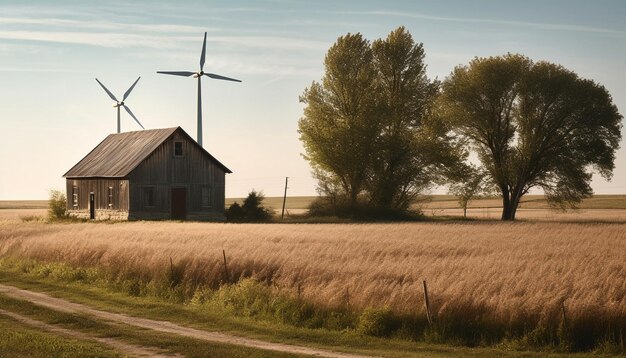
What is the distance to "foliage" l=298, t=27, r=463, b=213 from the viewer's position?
7562cm

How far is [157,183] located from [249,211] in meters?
8.95

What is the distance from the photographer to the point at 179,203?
69.6m

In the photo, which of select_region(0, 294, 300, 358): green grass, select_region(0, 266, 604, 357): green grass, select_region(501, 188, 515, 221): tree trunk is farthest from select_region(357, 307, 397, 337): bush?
select_region(501, 188, 515, 221): tree trunk

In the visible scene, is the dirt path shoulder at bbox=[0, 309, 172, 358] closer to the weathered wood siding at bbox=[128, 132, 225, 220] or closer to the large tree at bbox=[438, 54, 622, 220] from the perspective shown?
the weathered wood siding at bbox=[128, 132, 225, 220]

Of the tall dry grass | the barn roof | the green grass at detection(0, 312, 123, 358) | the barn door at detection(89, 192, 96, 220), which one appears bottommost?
the green grass at detection(0, 312, 123, 358)

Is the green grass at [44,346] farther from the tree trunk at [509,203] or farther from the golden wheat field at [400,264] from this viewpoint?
the tree trunk at [509,203]

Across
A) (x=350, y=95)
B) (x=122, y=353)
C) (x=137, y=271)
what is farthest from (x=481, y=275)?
(x=350, y=95)

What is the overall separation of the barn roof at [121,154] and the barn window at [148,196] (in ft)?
7.64

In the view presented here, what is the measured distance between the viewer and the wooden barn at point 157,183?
6825 centimetres

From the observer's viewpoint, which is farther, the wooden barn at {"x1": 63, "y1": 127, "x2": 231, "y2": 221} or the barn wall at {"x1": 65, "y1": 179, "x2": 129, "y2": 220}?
the barn wall at {"x1": 65, "y1": 179, "x2": 129, "y2": 220}

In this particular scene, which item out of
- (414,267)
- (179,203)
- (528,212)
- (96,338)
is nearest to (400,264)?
(414,267)

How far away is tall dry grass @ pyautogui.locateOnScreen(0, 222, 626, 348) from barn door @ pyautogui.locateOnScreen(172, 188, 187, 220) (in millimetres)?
23299

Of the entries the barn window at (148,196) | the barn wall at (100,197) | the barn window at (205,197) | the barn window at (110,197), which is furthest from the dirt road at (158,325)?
the barn window at (205,197)

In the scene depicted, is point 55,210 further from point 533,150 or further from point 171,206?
point 533,150
